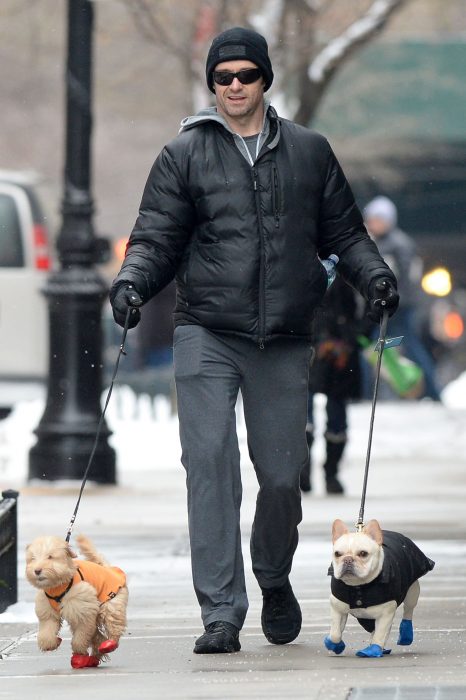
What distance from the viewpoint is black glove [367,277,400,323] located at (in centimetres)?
633

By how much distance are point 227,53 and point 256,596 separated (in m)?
2.58

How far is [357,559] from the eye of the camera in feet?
19.0

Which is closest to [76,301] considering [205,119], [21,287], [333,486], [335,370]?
[335,370]

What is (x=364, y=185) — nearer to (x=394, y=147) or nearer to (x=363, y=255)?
(x=394, y=147)

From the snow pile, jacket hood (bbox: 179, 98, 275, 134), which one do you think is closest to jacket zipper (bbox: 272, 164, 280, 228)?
jacket hood (bbox: 179, 98, 275, 134)

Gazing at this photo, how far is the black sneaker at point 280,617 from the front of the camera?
6.45 meters

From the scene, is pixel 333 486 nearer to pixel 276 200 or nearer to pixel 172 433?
pixel 172 433

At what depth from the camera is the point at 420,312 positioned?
24234 mm

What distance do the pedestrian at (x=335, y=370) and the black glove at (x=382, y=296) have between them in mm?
5580

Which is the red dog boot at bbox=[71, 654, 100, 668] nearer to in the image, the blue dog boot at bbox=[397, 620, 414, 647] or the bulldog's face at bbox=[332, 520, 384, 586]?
the bulldog's face at bbox=[332, 520, 384, 586]

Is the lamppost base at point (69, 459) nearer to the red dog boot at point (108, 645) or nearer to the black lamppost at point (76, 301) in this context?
the black lamppost at point (76, 301)

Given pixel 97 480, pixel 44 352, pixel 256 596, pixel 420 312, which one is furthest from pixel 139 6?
pixel 256 596

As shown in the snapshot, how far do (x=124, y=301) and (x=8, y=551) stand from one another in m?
1.88

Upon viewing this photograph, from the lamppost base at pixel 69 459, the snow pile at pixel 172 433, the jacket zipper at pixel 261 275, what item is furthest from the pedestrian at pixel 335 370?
the jacket zipper at pixel 261 275
